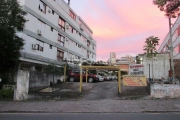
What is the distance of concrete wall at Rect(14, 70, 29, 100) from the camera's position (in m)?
14.9

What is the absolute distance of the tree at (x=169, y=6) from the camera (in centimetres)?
1155

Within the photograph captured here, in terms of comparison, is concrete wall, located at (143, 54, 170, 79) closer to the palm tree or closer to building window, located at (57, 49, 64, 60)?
the palm tree

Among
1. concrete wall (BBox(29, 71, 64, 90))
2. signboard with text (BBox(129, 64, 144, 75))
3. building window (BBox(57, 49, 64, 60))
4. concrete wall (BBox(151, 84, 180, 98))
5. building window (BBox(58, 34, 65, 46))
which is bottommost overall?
concrete wall (BBox(151, 84, 180, 98))

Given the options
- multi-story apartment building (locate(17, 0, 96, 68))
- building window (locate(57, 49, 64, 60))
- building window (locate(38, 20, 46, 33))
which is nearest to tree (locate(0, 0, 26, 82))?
multi-story apartment building (locate(17, 0, 96, 68))

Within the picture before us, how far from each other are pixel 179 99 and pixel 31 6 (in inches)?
729

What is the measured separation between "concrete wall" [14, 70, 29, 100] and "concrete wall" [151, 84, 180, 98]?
967 centimetres

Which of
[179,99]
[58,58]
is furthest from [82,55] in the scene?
[179,99]

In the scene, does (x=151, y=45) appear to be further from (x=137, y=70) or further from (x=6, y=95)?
(x=6, y=95)

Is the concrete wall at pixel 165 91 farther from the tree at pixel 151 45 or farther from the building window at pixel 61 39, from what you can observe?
the building window at pixel 61 39

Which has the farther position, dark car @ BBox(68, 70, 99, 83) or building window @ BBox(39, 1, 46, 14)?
dark car @ BBox(68, 70, 99, 83)

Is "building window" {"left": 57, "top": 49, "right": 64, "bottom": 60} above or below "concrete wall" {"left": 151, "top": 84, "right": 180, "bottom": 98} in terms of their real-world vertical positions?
above

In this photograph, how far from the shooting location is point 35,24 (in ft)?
79.6

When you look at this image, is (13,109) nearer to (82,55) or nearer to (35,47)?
(35,47)

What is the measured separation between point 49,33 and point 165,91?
18.3 meters
